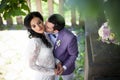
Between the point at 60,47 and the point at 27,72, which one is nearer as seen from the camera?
the point at 60,47

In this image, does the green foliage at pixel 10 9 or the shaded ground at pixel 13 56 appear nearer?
the green foliage at pixel 10 9

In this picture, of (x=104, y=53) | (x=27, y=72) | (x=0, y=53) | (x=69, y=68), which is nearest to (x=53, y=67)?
(x=69, y=68)

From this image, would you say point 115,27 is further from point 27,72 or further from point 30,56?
point 27,72

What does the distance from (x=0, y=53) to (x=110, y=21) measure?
16.2 ft

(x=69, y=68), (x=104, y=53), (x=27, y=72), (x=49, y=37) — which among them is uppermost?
(x=49, y=37)

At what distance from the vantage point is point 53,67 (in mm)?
2891

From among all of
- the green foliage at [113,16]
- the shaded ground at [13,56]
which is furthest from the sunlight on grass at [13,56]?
the green foliage at [113,16]

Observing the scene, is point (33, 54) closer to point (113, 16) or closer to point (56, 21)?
point (56, 21)

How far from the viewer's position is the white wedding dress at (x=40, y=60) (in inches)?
102

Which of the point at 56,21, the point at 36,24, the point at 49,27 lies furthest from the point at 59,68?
the point at 56,21

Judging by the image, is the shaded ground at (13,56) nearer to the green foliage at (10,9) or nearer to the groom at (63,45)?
the groom at (63,45)

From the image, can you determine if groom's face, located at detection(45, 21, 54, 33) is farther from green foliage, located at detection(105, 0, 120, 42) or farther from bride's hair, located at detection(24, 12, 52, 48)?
green foliage, located at detection(105, 0, 120, 42)

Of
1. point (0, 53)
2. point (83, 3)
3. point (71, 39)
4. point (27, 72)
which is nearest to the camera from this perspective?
point (83, 3)

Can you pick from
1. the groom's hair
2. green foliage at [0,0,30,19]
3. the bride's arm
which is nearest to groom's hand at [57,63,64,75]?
the bride's arm
